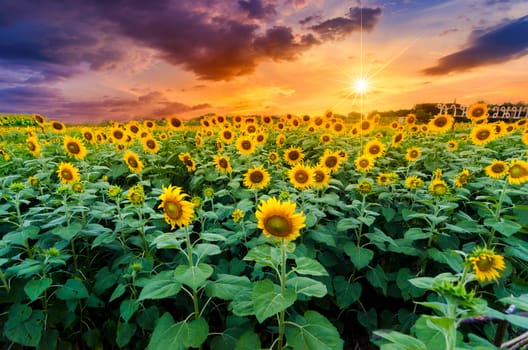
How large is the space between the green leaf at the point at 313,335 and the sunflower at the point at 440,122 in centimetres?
508

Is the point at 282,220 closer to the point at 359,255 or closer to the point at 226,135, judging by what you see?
the point at 359,255

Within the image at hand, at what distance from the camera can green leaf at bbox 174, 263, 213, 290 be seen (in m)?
1.58

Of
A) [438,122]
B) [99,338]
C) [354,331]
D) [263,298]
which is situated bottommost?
[354,331]

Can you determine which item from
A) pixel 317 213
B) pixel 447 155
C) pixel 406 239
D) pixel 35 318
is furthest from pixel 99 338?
pixel 447 155

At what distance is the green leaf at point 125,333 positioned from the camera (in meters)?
2.19

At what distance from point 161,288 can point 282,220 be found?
29.5 inches

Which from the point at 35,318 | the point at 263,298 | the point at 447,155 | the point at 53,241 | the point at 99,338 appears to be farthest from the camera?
the point at 447,155

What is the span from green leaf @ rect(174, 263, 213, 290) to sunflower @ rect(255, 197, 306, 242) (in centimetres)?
40

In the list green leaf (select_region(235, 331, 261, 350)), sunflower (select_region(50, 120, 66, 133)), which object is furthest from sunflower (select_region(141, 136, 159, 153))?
green leaf (select_region(235, 331, 261, 350))

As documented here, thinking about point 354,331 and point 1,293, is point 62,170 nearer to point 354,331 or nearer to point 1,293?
point 1,293

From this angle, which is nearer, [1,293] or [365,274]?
[1,293]

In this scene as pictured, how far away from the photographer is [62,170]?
3.20m

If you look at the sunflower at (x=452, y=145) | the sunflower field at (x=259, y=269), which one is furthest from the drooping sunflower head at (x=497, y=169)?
the sunflower at (x=452, y=145)

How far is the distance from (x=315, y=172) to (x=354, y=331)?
1.51m
